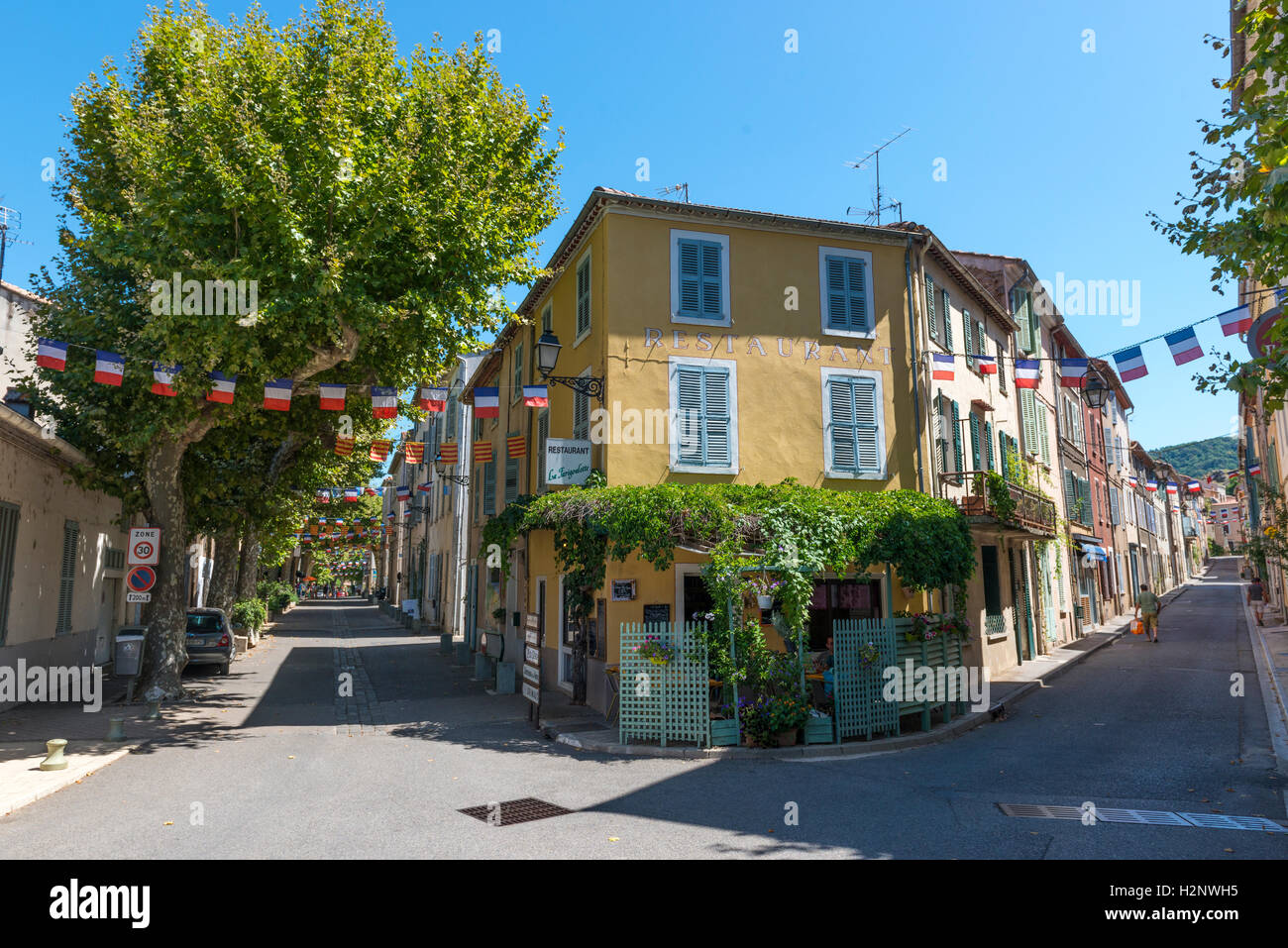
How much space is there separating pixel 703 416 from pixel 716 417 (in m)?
0.23

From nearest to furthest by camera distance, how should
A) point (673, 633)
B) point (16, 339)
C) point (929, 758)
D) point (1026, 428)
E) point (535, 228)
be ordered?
point (929, 758) → point (673, 633) → point (535, 228) → point (16, 339) → point (1026, 428)

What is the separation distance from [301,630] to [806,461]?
27720mm

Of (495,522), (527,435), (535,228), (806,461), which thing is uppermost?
(535,228)

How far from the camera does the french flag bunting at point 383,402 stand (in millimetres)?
13352

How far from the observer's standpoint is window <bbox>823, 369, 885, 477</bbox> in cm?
1402

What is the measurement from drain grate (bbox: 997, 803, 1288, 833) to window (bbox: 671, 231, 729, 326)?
9.03 metres

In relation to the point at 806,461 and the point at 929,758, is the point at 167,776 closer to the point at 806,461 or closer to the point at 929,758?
the point at 929,758

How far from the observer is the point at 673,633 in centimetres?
1044

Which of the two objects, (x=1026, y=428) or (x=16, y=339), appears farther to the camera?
(x=1026, y=428)

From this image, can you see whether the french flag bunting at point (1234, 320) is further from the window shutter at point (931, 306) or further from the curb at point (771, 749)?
the curb at point (771, 749)

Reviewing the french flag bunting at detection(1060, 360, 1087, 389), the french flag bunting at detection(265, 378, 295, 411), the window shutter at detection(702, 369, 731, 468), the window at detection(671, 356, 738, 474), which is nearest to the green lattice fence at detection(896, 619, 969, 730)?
the window at detection(671, 356, 738, 474)

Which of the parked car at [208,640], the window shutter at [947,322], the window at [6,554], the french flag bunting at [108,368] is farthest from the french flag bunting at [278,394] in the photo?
the window shutter at [947,322]

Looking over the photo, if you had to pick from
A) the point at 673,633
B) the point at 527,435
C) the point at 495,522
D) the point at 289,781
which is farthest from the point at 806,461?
the point at 289,781

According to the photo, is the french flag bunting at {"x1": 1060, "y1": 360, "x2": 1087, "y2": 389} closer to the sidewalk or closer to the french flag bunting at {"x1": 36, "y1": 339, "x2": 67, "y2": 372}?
the sidewalk
